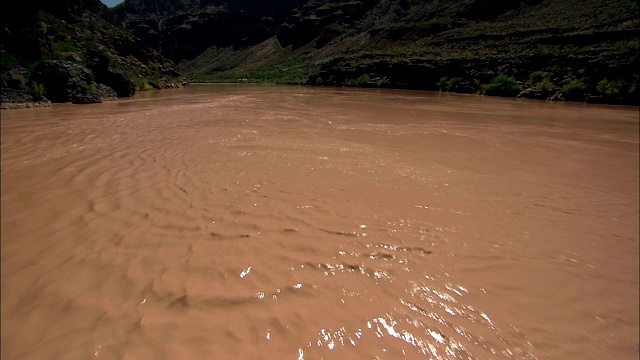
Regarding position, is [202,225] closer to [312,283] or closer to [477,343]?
[312,283]

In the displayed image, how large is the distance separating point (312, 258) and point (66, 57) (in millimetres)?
25973

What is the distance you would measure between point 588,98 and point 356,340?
27447 mm

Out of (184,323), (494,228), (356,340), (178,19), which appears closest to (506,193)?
(494,228)

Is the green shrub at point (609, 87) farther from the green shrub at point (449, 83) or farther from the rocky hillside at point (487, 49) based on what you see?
the green shrub at point (449, 83)

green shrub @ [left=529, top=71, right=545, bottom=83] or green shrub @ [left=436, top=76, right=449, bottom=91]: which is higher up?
green shrub @ [left=529, top=71, right=545, bottom=83]

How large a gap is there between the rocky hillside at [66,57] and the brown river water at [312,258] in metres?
13.8

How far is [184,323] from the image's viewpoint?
87.3 inches

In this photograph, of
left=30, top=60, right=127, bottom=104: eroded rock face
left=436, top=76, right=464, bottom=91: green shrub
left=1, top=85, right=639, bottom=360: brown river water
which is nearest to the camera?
left=1, top=85, right=639, bottom=360: brown river water

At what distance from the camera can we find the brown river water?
84.7 inches

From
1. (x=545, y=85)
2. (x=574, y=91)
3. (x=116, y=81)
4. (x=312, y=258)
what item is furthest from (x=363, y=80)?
(x=312, y=258)

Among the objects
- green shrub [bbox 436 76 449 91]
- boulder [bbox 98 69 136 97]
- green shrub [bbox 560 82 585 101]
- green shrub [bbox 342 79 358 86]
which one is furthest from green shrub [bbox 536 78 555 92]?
boulder [bbox 98 69 136 97]

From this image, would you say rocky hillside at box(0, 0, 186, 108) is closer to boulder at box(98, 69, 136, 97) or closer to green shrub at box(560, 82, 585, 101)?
boulder at box(98, 69, 136, 97)

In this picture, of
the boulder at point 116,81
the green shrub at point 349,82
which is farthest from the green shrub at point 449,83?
the boulder at point 116,81

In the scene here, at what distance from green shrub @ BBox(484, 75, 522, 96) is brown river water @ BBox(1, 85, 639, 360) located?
76.6 feet
